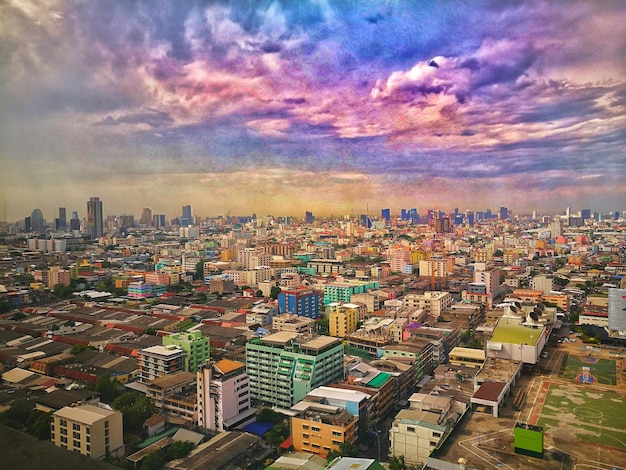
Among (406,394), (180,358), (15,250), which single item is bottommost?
(406,394)

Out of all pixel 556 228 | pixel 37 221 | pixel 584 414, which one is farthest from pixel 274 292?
pixel 556 228

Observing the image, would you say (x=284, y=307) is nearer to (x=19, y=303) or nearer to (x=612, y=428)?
(x=19, y=303)

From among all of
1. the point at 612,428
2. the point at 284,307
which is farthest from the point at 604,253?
the point at 612,428

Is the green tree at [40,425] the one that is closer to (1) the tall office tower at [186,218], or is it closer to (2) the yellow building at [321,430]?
(2) the yellow building at [321,430]

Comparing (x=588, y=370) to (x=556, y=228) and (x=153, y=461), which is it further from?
(x=556, y=228)

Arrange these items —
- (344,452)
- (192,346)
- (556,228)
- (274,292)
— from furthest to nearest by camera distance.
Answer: (556,228) < (274,292) < (192,346) < (344,452)
